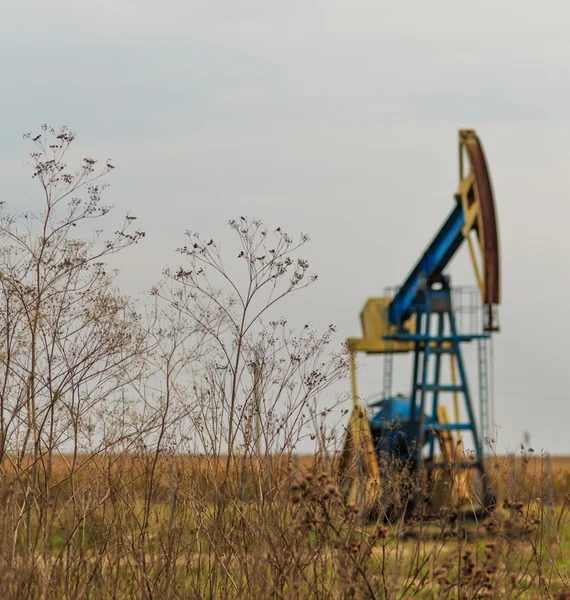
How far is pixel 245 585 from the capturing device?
5449 millimetres

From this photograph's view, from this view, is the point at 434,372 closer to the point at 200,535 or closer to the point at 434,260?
the point at 434,260

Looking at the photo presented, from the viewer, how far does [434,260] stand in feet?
65.2

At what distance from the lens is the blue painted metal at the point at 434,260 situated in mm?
19398

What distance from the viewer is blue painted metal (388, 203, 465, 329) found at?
764 inches

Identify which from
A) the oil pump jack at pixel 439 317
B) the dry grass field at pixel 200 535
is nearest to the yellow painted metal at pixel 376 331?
the oil pump jack at pixel 439 317

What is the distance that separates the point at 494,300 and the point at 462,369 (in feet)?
7.63

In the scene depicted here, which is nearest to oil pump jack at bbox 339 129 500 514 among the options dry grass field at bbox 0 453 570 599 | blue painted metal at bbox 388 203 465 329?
blue painted metal at bbox 388 203 465 329

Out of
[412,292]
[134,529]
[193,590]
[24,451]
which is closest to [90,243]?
[24,451]

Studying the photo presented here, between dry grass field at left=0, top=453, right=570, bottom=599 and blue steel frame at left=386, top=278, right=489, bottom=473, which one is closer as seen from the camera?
dry grass field at left=0, top=453, right=570, bottom=599

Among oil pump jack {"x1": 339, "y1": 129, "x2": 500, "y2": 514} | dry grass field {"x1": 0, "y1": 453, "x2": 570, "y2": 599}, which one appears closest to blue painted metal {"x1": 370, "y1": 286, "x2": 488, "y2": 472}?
oil pump jack {"x1": 339, "y1": 129, "x2": 500, "y2": 514}

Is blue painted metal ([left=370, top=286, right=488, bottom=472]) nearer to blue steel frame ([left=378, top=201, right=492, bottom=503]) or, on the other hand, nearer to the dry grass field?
blue steel frame ([left=378, top=201, right=492, bottom=503])

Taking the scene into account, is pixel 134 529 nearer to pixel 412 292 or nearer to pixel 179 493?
pixel 179 493

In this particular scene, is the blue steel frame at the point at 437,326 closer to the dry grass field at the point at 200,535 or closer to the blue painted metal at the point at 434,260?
the blue painted metal at the point at 434,260

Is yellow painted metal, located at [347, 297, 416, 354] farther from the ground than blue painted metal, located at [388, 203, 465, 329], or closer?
closer
